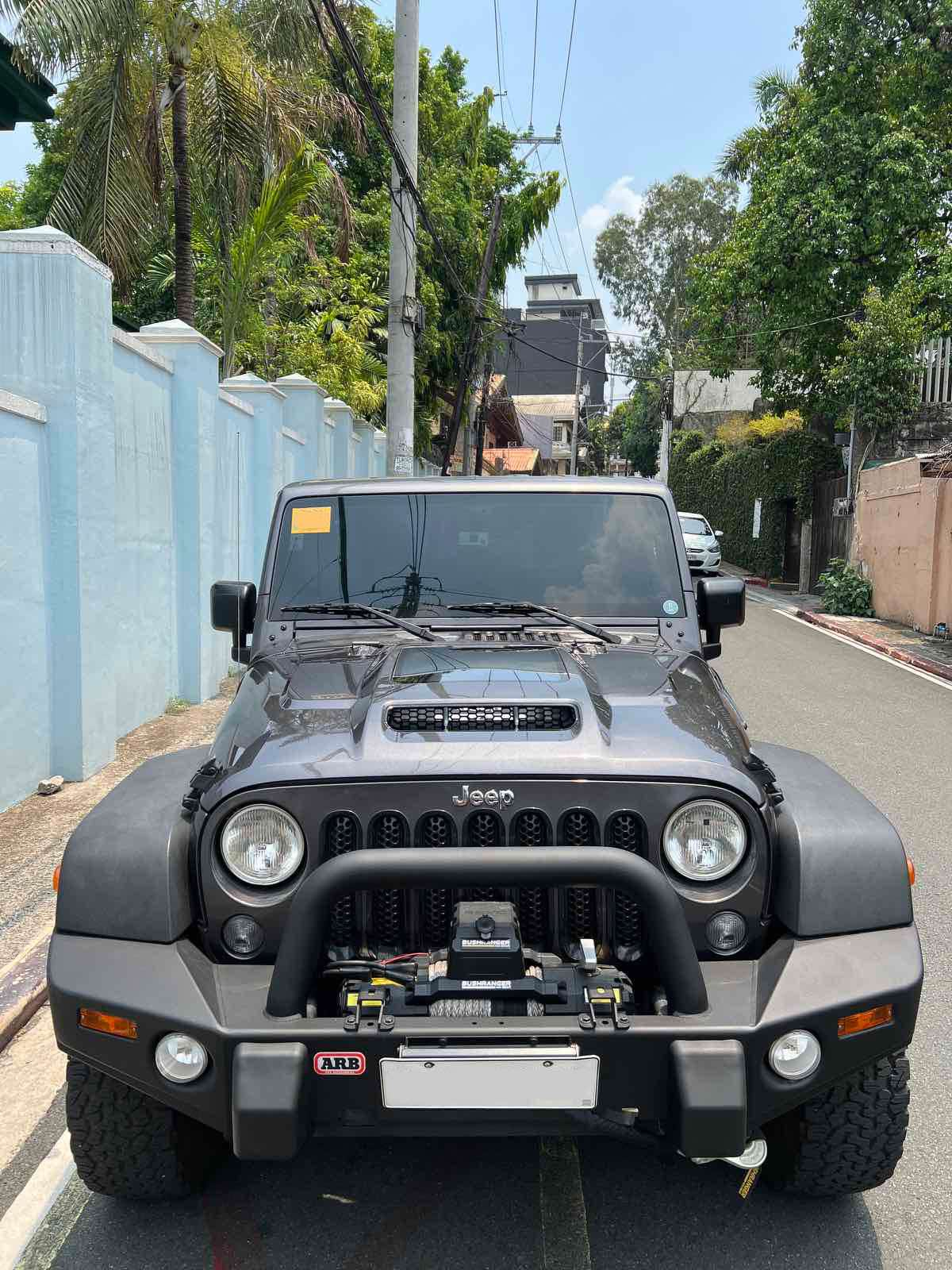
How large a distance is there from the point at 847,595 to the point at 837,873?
763 inches

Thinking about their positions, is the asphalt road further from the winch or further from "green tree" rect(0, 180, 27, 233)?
"green tree" rect(0, 180, 27, 233)

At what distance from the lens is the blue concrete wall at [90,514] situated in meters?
6.08

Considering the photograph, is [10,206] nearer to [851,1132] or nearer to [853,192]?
[853,192]

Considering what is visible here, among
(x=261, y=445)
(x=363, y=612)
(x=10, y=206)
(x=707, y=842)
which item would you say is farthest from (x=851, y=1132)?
(x=10, y=206)

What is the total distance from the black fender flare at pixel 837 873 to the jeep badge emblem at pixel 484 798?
66cm

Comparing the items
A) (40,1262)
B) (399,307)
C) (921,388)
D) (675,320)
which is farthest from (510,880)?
(675,320)

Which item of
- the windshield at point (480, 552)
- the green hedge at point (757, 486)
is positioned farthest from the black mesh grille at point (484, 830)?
the green hedge at point (757, 486)

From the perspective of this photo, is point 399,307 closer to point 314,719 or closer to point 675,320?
point 314,719

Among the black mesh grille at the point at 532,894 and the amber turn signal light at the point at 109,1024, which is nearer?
the amber turn signal light at the point at 109,1024

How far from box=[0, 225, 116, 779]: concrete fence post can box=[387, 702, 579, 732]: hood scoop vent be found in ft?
13.3

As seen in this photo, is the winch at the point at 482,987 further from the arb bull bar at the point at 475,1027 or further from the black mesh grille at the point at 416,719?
the black mesh grille at the point at 416,719

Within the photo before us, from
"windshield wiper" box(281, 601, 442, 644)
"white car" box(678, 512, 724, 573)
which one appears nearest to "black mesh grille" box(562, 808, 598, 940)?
"windshield wiper" box(281, 601, 442, 644)

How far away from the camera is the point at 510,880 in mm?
2311

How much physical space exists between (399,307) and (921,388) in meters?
14.5
